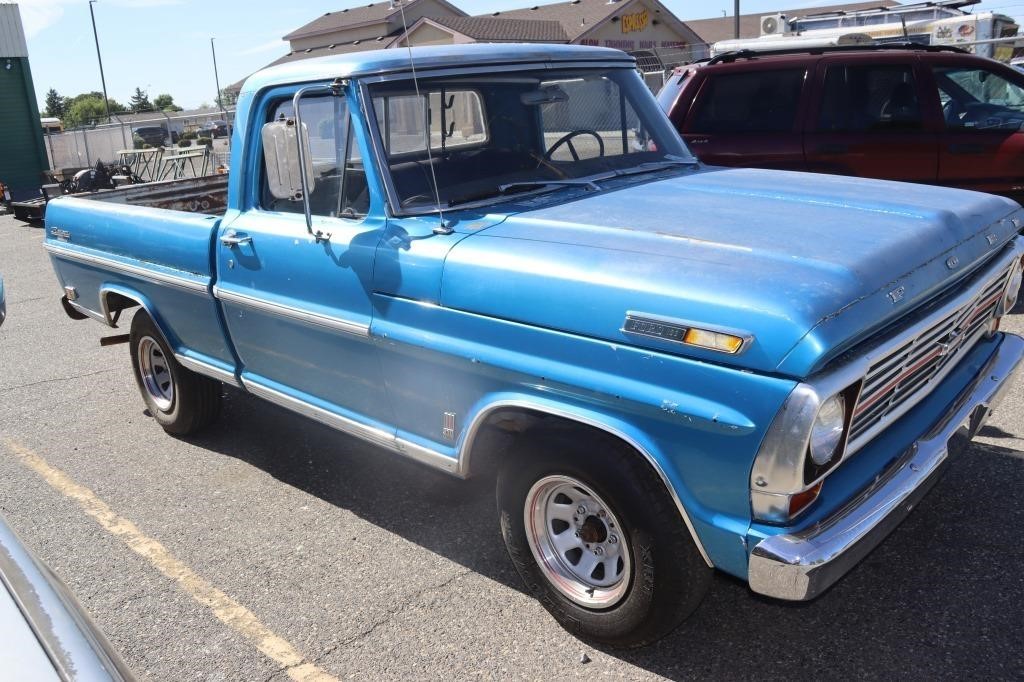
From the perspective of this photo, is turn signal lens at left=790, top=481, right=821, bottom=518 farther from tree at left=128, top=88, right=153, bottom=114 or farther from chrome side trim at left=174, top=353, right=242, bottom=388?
tree at left=128, top=88, right=153, bottom=114

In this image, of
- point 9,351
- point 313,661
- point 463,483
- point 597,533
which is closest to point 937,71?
point 463,483

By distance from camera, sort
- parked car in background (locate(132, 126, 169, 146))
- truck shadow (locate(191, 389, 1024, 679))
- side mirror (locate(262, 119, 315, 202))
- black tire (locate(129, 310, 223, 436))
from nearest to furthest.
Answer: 1. truck shadow (locate(191, 389, 1024, 679))
2. side mirror (locate(262, 119, 315, 202))
3. black tire (locate(129, 310, 223, 436))
4. parked car in background (locate(132, 126, 169, 146))

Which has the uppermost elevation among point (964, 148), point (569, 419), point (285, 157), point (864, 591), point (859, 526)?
point (285, 157)

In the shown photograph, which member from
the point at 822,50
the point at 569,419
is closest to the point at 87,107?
the point at 822,50

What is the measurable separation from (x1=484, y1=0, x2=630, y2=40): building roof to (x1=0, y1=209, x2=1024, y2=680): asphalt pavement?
33484 millimetres

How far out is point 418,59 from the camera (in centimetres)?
368

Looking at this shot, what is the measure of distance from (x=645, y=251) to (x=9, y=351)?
22.4 ft

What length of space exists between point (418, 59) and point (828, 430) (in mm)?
2262

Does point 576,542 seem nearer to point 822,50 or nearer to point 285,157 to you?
point 285,157

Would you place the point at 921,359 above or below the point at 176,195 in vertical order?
below

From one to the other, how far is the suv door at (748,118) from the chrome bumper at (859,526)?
4.29 metres

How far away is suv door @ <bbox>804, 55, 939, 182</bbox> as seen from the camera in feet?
23.1

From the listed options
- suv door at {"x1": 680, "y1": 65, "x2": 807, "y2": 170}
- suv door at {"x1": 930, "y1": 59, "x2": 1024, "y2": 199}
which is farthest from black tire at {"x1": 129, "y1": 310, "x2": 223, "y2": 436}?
suv door at {"x1": 930, "y1": 59, "x2": 1024, "y2": 199}

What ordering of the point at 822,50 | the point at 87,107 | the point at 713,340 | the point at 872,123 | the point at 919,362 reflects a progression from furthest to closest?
the point at 87,107 → the point at 822,50 → the point at 872,123 → the point at 919,362 → the point at 713,340
